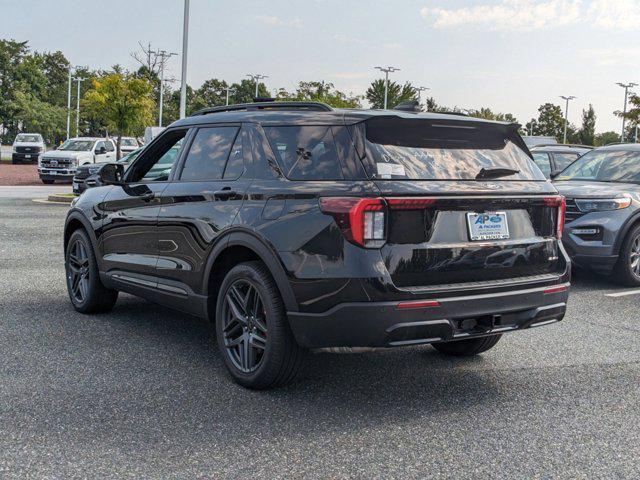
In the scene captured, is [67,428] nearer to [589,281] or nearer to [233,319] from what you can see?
[233,319]

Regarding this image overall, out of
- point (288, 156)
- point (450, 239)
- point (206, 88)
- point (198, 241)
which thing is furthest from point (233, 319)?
point (206, 88)

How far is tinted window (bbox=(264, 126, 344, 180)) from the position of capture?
443 cm

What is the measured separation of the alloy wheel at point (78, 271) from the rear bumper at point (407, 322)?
10.7 feet

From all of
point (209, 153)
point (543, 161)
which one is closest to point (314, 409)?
point (209, 153)

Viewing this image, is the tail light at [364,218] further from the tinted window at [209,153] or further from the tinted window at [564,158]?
the tinted window at [564,158]

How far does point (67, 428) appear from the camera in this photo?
409cm

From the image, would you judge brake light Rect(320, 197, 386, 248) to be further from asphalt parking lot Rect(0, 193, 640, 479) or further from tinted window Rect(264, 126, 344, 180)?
asphalt parking lot Rect(0, 193, 640, 479)

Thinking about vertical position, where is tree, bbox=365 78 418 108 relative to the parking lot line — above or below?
above

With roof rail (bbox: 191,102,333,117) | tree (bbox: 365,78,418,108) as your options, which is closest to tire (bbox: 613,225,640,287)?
roof rail (bbox: 191,102,333,117)

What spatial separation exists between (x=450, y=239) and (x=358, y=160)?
0.69 m

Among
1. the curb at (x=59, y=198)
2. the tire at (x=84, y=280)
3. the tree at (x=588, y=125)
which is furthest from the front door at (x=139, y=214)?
the tree at (x=588, y=125)

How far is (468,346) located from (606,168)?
5574 millimetres

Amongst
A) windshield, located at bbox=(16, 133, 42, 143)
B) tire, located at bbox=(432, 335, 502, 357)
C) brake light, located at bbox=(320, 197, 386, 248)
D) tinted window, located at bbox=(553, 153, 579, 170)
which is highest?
windshield, located at bbox=(16, 133, 42, 143)

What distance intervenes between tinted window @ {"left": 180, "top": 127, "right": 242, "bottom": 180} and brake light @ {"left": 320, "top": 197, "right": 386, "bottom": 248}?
1.32 metres
